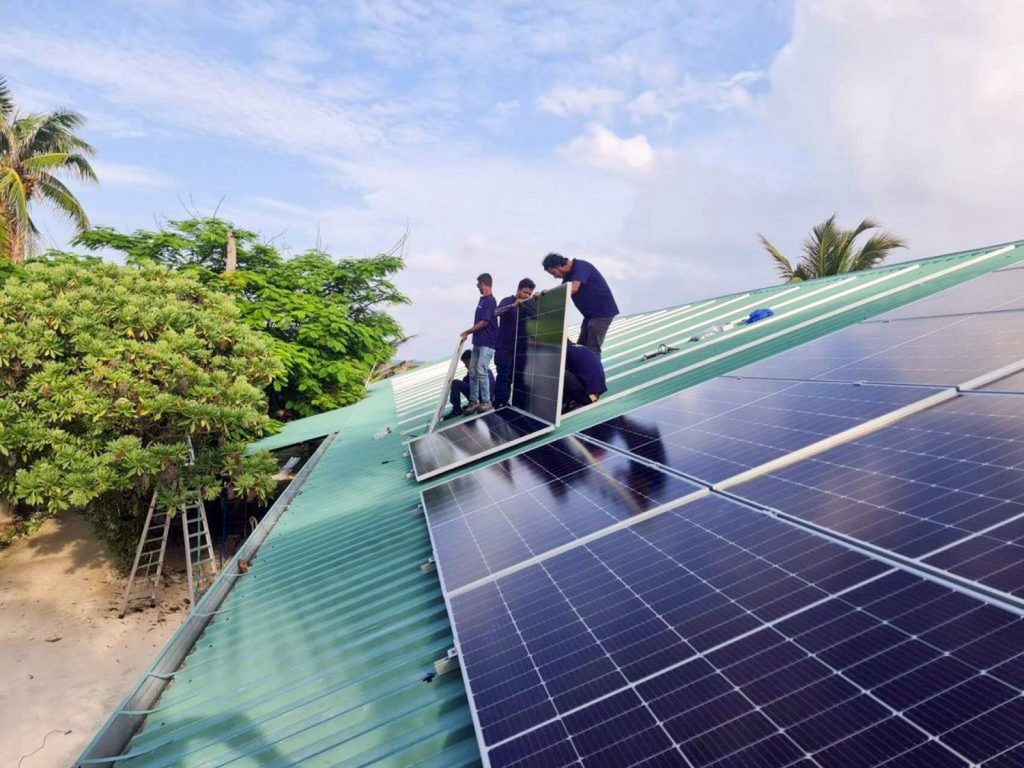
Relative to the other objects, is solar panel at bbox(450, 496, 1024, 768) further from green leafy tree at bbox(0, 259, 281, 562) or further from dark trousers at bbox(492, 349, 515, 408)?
green leafy tree at bbox(0, 259, 281, 562)

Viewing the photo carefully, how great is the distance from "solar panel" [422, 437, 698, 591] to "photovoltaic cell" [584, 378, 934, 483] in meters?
0.32

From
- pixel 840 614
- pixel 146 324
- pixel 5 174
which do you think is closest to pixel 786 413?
pixel 840 614

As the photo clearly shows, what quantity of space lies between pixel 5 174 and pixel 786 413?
1548 inches

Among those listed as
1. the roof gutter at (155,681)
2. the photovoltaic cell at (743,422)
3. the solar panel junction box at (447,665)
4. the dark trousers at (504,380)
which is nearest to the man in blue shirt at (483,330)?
the dark trousers at (504,380)

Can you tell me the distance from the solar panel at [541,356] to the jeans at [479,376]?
146 cm

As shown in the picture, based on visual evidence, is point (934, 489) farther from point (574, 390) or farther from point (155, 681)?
point (574, 390)

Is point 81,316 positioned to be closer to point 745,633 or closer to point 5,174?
point 745,633

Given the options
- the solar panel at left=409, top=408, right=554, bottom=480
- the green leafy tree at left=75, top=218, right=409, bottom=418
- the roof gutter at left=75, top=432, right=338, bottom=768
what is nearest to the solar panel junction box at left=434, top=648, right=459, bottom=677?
the roof gutter at left=75, top=432, right=338, bottom=768

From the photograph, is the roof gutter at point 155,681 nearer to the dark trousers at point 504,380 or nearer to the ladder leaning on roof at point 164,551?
the dark trousers at point 504,380

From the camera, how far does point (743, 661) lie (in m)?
2.42

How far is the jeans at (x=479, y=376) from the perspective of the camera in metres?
11.8

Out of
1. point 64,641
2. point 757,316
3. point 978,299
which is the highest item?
point 757,316

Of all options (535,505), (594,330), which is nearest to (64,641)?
(594,330)

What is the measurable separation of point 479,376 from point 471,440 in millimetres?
3765
